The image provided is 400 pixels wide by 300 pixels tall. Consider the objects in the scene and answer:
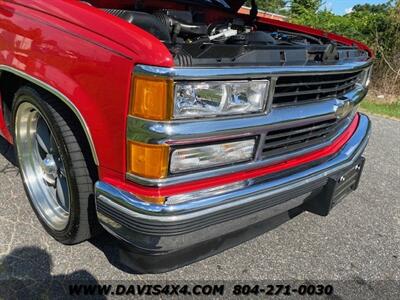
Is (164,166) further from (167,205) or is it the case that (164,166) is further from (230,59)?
(230,59)

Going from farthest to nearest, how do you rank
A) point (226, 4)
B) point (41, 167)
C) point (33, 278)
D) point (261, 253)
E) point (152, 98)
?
point (226, 4) < point (41, 167) < point (261, 253) < point (33, 278) < point (152, 98)

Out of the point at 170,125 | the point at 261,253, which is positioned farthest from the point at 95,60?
the point at 261,253

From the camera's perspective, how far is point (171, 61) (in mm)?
1569

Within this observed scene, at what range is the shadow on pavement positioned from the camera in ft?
6.65

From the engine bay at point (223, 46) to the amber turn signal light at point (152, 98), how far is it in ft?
0.38

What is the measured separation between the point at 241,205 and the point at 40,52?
4.02ft

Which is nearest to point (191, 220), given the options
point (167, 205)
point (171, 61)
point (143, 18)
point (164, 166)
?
point (167, 205)

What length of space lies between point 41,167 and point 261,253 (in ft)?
4.99

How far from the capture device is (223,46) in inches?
70.9

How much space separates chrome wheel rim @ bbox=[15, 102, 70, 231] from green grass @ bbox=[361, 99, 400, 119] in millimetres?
5966

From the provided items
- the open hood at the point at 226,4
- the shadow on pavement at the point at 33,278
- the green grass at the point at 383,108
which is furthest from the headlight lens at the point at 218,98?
the green grass at the point at 383,108

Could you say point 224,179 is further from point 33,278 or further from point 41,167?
point 41,167

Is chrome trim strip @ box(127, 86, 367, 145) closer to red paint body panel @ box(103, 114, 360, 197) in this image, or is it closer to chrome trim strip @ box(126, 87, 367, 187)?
chrome trim strip @ box(126, 87, 367, 187)

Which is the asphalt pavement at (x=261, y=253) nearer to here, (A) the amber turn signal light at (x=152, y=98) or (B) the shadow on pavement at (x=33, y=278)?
(B) the shadow on pavement at (x=33, y=278)
